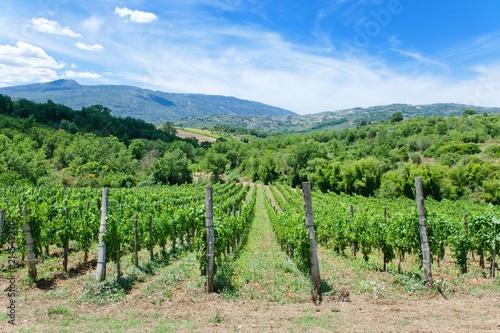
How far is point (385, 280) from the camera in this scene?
866 cm

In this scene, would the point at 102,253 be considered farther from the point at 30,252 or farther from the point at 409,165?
the point at 409,165

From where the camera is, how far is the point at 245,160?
98.2 meters

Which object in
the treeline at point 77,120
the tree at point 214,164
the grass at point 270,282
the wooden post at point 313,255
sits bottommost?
the grass at point 270,282

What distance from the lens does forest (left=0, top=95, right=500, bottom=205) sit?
176 feet

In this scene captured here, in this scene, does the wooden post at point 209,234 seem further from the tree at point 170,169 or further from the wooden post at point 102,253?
the tree at point 170,169

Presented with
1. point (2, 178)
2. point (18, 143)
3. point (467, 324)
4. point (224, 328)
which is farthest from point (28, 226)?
point (18, 143)

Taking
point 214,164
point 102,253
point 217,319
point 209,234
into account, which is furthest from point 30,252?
point 214,164

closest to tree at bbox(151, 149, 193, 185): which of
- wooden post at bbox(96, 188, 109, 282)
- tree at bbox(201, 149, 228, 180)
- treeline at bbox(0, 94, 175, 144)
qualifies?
tree at bbox(201, 149, 228, 180)

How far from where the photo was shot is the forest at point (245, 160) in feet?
176

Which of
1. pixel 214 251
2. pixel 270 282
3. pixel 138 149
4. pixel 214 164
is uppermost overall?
pixel 138 149

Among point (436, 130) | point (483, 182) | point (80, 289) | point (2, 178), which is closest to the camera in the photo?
point (80, 289)

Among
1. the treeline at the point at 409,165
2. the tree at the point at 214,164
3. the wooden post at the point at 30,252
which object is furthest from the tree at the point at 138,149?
the wooden post at the point at 30,252

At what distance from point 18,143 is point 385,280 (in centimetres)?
7749

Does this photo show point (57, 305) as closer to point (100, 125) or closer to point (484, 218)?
point (484, 218)
